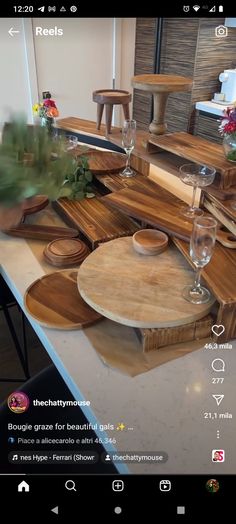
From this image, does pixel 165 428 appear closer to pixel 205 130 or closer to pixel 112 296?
pixel 112 296

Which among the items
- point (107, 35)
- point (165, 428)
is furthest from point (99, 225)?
point (107, 35)

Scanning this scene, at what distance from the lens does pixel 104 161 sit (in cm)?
120

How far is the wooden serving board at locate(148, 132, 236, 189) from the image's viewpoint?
0.80 meters

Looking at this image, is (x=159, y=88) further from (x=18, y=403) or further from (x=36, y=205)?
(x=18, y=403)

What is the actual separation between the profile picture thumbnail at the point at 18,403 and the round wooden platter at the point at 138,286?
0.19 metres

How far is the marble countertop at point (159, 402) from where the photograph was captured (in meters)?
0.50

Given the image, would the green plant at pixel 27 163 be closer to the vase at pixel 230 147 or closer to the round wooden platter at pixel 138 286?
the round wooden platter at pixel 138 286

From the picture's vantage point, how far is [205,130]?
7.63ft

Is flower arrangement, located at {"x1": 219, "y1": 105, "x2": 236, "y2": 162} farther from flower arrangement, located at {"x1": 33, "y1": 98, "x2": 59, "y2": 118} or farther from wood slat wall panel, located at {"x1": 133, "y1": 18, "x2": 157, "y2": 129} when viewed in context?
wood slat wall panel, located at {"x1": 133, "y1": 18, "x2": 157, "y2": 129}

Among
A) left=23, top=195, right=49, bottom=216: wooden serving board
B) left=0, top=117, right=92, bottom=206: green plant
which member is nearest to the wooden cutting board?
left=23, top=195, right=49, bottom=216: wooden serving board

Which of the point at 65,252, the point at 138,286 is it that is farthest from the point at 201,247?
the point at 65,252

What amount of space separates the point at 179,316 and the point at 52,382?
276mm
